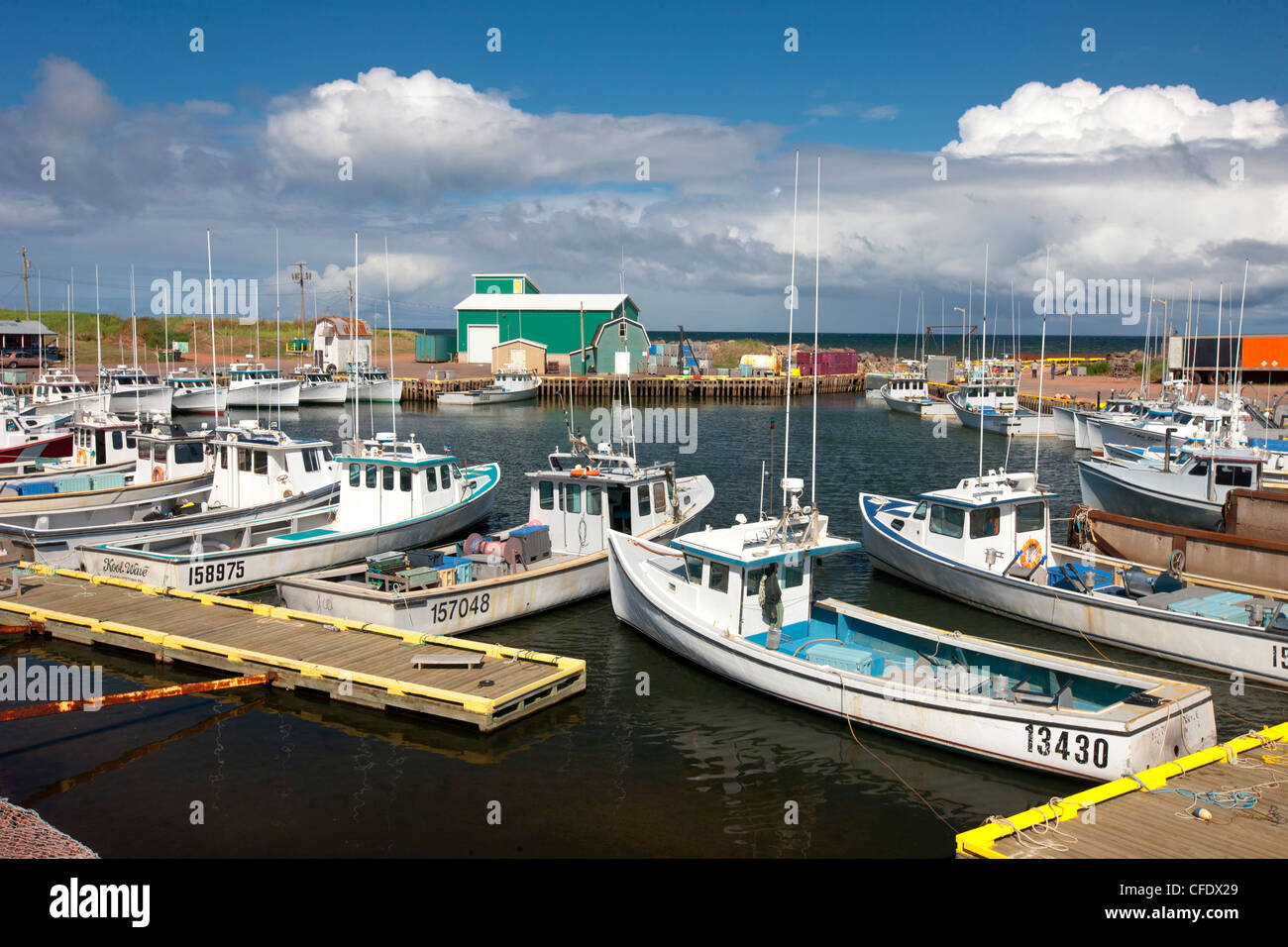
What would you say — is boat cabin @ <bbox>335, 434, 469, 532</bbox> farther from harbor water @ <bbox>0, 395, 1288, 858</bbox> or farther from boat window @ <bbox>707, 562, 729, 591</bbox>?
boat window @ <bbox>707, 562, 729, 591</bbox>

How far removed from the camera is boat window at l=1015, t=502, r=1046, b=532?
1805cm

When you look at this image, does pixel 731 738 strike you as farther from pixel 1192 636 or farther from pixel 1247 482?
pixel 1247 482

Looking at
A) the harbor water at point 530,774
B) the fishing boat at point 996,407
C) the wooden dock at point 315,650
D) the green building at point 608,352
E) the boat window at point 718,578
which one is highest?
the green building at point 608,352

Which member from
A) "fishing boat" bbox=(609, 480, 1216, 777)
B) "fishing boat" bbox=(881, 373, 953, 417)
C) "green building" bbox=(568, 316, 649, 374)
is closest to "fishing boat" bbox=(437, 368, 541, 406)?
"green building" bbox=(568, 316, 649, 374)

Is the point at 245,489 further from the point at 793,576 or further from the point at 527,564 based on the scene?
the point at 793,576

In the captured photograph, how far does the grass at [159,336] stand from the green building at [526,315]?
21.4 metres

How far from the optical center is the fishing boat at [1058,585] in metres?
14.6

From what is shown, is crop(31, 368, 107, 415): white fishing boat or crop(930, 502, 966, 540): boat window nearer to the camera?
crop(930, 502, 966, 540): boat window

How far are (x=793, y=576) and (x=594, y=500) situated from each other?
21.0ft

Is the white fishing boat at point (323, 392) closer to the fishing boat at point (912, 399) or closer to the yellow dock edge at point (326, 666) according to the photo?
the fishing boat at point (912, 399)

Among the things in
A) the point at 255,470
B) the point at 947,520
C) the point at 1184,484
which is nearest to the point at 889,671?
the point at 947,520

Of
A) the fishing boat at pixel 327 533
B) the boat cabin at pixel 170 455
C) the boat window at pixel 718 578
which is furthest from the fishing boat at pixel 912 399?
the boat window at pixel 718 578

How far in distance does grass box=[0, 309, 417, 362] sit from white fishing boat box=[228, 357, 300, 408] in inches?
1255
